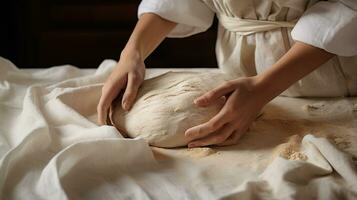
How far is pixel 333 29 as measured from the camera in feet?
2.81

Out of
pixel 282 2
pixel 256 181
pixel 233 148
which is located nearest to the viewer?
pixel 256 181

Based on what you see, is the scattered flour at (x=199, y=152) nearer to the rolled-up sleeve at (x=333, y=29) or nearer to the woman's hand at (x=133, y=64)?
the woman's hand at (x=133, y=64)

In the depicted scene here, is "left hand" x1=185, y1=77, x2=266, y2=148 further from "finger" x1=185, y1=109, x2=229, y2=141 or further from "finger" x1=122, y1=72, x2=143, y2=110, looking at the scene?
"finger" x1=122, y1=72, x2=143, y2=110

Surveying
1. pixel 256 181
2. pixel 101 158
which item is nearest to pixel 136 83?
pixel 101 158

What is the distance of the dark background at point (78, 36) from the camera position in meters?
2.03

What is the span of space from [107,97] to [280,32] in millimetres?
367

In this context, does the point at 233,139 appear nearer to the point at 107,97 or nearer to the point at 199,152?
the point at 199,152

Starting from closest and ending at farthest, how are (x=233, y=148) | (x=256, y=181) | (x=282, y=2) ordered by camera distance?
(x=256, y=181), (x=233, y=148), (x=282, y=2)

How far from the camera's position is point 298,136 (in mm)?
825

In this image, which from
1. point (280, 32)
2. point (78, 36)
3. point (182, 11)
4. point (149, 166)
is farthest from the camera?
point (78, 36)

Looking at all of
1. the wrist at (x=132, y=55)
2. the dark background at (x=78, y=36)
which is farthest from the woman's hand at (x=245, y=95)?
the dark background at (x=78, y=36)

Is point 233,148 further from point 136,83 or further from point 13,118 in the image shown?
point 13,118

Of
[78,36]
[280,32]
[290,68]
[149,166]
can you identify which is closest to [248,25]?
[280,32]

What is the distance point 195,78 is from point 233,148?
0.18 metres
